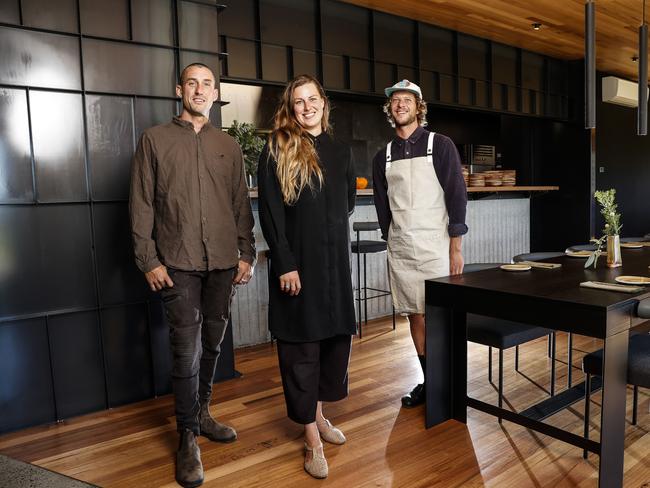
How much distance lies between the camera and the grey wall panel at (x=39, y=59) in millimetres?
2814

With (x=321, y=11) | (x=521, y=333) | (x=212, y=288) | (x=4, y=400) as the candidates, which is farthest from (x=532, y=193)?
(x=4, y=400)

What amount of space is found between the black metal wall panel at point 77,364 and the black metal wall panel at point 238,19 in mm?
2556

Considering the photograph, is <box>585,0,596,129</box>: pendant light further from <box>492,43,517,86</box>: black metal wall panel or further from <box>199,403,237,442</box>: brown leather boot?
<box>492,43,517,86</box>: black metal wall panel

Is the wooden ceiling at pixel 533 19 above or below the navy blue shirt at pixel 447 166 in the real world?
above

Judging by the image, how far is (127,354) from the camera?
10.7 ft

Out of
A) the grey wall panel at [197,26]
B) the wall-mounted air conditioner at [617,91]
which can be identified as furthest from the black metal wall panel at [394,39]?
the wall-mounted air conditioner at [617,91]

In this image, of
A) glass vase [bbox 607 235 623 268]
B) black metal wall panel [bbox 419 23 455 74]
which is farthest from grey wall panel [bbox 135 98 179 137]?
black metal wall panel [bbox 419 23 455 74]

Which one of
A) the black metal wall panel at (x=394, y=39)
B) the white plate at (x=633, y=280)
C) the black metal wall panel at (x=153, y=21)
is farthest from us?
the black metal wall panel at (x=394, y=39)

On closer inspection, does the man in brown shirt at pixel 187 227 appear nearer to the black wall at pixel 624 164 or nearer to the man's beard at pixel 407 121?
the man's beard at pixel 407 121

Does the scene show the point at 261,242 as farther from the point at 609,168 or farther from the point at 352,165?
the point at 609,168

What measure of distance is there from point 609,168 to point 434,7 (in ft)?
14.6

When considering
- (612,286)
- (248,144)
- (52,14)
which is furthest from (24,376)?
(612,286)

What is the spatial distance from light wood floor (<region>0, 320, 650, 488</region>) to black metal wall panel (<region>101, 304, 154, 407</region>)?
9 cm

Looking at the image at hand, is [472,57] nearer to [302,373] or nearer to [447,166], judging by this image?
[447,166]
